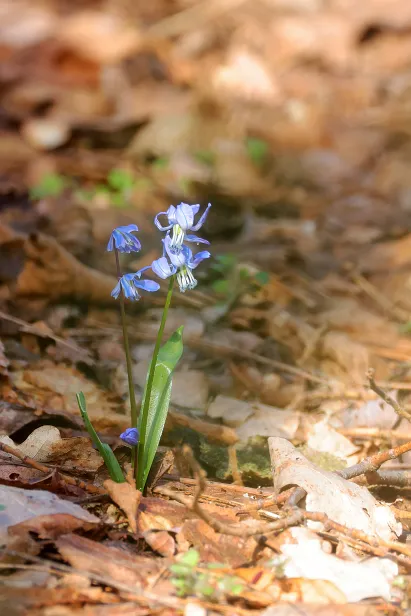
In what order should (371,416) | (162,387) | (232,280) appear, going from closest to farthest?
(162,387) < (371,416) < (232,280)

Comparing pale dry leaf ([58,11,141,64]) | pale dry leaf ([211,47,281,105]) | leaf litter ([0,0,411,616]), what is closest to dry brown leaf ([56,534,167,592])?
leaf litter ([0,0,411,616])

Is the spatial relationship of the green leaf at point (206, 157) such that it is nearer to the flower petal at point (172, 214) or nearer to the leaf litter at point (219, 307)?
the leaf litter at point (219, 307)

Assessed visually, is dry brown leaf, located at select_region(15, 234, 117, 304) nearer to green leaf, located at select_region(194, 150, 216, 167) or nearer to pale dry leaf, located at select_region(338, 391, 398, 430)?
pale dry leaf, located at select_region(338, 391, 398, 430)

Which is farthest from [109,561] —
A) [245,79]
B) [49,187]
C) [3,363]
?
[245,79]

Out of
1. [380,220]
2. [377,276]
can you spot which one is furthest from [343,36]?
[377,276]

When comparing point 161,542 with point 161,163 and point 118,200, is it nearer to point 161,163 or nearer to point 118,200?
point 118,200

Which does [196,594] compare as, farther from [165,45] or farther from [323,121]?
[165,45]
